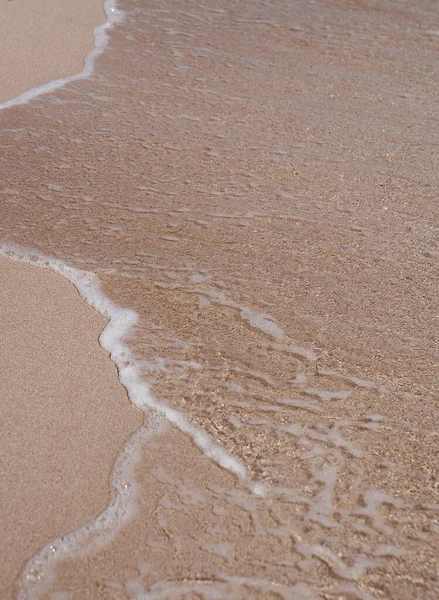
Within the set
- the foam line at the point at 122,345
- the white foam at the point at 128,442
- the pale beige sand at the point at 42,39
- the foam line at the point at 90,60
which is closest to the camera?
the white foam at the point at 128,442

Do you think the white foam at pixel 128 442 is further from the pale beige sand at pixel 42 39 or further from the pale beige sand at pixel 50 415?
the pale beige sand at pixel 42 39

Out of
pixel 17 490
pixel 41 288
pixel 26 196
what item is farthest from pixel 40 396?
pixel 26 196

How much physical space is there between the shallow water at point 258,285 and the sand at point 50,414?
10 cm

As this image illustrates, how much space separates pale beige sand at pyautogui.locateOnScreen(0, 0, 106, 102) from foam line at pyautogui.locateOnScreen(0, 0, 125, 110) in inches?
1.8

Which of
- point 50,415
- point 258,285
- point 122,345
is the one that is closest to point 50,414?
point 50,415

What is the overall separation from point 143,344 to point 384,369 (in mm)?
846

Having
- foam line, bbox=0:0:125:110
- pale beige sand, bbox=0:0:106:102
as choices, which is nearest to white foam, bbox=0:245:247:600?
foam line, bbox=0:0:125:110

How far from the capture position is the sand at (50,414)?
2070 millimetres

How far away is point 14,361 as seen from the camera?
2.64 m

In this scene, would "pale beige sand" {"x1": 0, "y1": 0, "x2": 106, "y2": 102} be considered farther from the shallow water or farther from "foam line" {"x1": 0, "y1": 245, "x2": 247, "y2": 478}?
"foam line" {"x1": 0, "y1": 245, "x2": 247, "y2": 478}

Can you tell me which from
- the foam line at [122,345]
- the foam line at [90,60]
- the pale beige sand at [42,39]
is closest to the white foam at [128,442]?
the foam line at [122,345]

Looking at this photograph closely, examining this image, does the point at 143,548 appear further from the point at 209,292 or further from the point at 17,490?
the point at 209,292

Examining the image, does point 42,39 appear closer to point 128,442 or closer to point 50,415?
point 50,415

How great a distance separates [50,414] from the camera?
2410 mm
